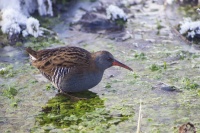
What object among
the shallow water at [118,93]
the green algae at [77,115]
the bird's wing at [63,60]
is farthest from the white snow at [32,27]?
the green algae at [77,115]

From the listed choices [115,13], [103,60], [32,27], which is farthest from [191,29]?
[32,27]

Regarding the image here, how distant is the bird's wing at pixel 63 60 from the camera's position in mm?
7738

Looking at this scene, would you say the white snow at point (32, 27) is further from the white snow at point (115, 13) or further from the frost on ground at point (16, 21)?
the white snow at point (115, 13)

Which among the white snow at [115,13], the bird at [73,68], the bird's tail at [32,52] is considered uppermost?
the white snow at [115,13]

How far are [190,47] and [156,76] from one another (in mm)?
1714

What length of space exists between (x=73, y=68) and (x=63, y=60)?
21 cm

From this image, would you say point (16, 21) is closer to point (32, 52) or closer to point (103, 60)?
point (32, 52)

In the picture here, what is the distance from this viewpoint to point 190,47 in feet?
32.3

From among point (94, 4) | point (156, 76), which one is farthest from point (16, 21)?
point (156, 76)

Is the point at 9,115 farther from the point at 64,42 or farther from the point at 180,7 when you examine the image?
the point at 180,7

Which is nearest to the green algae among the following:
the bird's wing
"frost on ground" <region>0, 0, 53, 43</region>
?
the bird's wing

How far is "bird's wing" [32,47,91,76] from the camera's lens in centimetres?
774

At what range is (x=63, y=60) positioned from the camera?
7.77m

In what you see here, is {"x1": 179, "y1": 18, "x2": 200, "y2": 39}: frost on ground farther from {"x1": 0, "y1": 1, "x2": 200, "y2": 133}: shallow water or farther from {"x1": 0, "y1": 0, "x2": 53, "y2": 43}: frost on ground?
{"x1": 0, "y1": 0, "x2": 53, "y2": 43}: frost on ground
